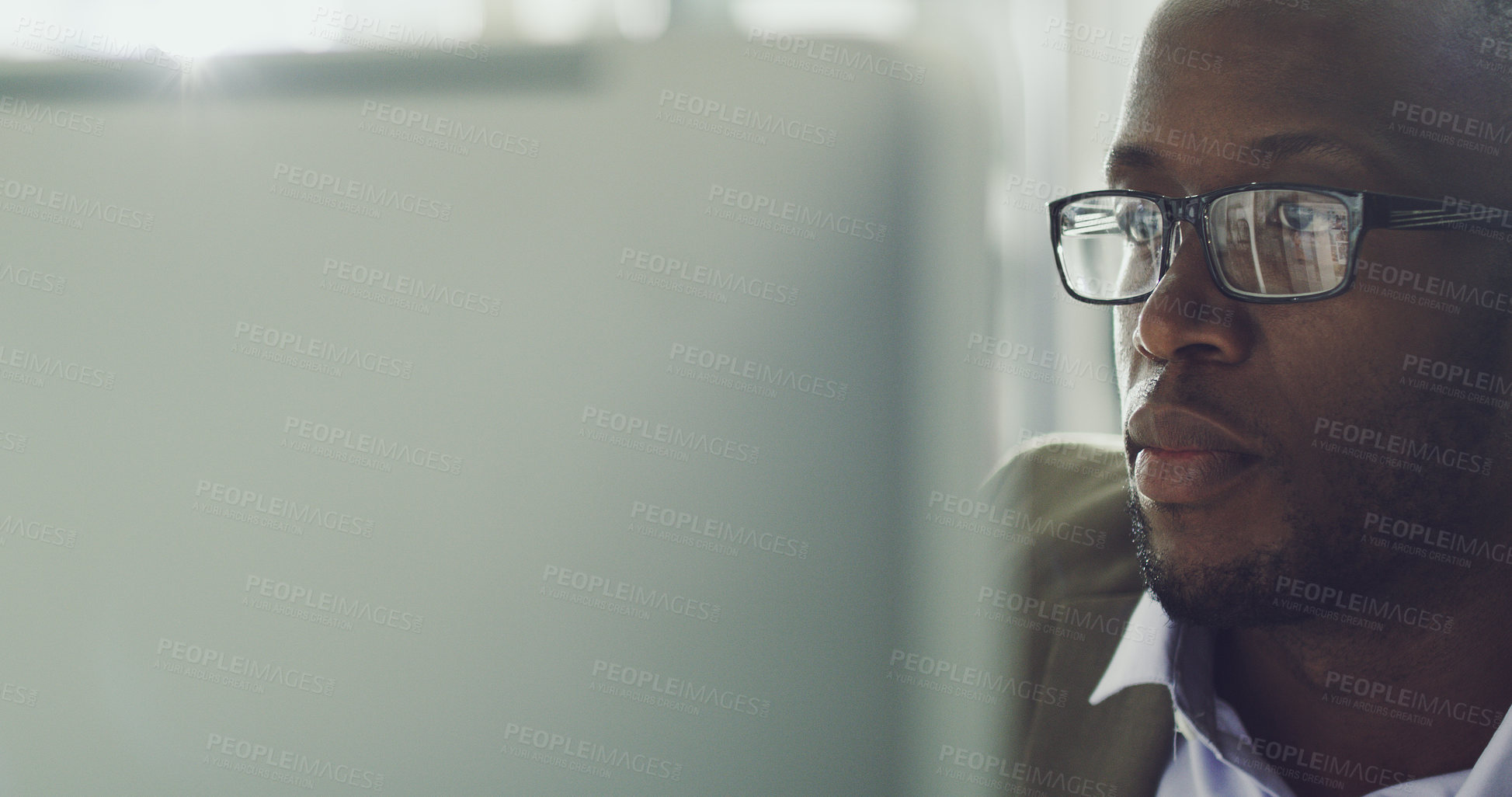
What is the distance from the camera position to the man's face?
0.69 m

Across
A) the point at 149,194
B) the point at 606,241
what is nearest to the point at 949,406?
the point at 606,241

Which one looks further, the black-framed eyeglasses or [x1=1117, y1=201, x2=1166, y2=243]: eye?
[x1=1117, y1=201, x2=1166, y2=243]: eye

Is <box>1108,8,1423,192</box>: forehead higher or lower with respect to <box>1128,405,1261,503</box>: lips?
higher

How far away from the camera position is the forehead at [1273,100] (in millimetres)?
689

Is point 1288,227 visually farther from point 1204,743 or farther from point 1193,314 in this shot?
point 1204,743

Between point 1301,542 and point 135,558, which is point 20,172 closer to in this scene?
point 135,558

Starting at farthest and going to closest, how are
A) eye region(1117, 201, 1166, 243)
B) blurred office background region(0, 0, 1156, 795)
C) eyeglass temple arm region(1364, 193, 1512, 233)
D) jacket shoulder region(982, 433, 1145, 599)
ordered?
blurred office background region(0, 0, 1156, 795) → jacket shoulder region(982, 433, 1145, 599) → eye region(1117, 201, 1166, 243) → eyeglass temple arm region(1364, 193, 1512, 233)

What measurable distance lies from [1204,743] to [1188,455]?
11.1 inches

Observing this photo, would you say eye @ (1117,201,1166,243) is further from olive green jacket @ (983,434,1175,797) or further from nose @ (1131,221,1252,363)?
olive green jacket @ (983,434,1175,797)

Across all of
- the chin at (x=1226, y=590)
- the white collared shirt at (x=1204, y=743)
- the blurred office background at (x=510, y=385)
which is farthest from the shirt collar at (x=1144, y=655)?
the blurred office background at (x=510, y=385)

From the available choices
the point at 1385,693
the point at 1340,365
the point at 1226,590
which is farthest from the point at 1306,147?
the point at 1385,693

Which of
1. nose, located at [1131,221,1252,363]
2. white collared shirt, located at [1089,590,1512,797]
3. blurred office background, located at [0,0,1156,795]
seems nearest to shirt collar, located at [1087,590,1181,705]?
white collared shirt, located at [1089,590,1512,797]

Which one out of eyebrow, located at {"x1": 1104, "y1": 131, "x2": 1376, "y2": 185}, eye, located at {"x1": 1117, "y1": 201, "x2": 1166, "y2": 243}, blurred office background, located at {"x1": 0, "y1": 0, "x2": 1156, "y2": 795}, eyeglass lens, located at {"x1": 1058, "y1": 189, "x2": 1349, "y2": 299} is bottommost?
eyeglass lens, located at {"x1": 1058, "y1": 189, "x2": 1349, "y2": 299}

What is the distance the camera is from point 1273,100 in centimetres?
71
